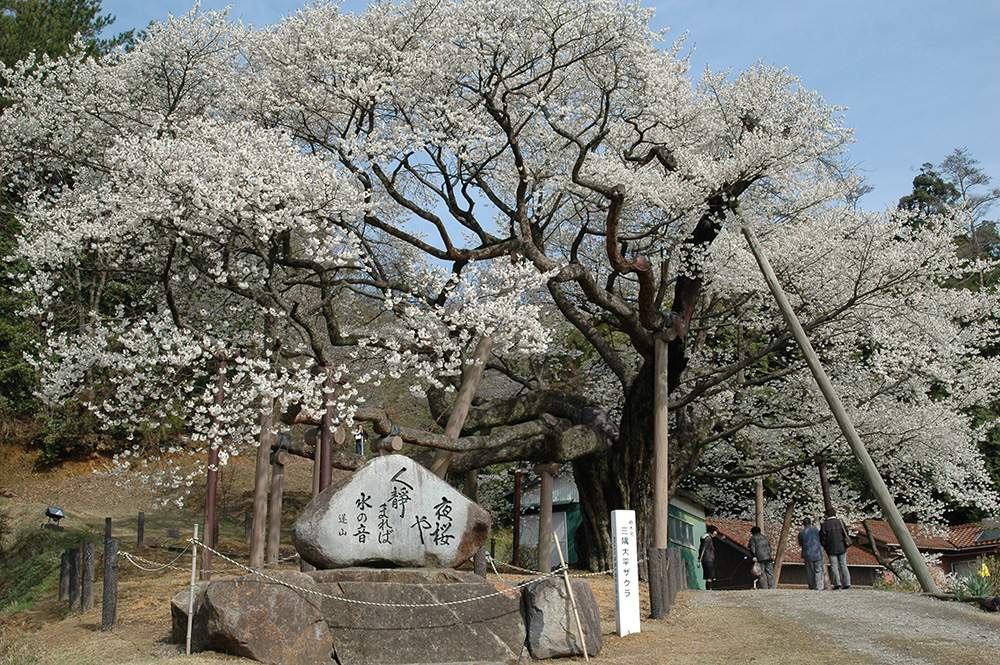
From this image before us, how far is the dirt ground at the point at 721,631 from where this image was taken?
25.0 feet

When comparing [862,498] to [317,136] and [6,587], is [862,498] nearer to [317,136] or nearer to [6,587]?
[317,136]

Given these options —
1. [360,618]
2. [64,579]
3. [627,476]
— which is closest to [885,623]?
[627,476]

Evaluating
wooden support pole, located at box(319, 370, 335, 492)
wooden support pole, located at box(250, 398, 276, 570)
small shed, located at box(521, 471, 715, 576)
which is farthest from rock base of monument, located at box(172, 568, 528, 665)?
Answer: small shed, located at box(521, 471, 715, 576)

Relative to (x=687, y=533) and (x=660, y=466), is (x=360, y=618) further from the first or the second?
(x=687, y=533)

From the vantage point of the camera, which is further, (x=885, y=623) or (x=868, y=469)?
(x=868, y=469)

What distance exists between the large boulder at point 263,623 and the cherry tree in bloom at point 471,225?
4131 mm

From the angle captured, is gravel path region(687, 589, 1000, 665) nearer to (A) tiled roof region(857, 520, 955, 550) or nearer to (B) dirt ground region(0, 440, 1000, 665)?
(B) dirt ground region(0, 440, 1000, 665)

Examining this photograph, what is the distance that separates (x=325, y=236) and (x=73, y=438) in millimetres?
13965

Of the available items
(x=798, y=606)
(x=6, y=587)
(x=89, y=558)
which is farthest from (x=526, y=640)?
(x=6, y=587)

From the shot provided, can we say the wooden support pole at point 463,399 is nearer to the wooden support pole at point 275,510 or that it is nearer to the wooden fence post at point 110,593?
the wooden support pole at point 275,510

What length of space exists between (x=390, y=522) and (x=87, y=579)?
478 centimetres

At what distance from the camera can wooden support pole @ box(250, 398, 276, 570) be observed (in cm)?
1138

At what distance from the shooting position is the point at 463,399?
521 inches

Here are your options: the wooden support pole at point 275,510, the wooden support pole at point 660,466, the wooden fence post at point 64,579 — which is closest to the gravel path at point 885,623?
the wooden support pole at point 660,466
